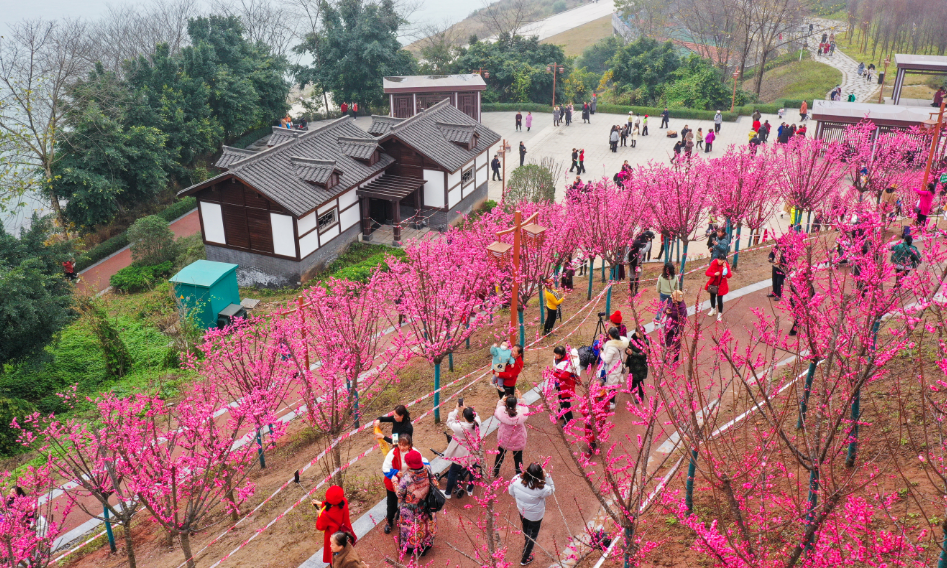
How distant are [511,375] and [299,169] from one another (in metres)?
17.2

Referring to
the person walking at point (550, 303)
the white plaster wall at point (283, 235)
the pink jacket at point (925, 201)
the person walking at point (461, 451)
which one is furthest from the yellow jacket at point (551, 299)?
the white plaster wall at point (283, 235)

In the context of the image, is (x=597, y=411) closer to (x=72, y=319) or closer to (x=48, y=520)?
(x=48, y=520)

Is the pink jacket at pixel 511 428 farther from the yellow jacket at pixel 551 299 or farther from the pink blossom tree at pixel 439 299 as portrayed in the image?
the yellow jacket at pixel 551 299

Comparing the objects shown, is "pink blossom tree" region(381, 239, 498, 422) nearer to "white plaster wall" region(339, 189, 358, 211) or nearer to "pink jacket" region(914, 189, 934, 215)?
"pink jacket" region(914, 189, 934, 215)

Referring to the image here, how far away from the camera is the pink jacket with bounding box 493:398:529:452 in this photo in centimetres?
1052

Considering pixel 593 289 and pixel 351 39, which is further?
pixel 351 39

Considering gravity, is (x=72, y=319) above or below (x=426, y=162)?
below

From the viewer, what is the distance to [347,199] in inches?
1140

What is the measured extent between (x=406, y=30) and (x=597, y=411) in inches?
2244

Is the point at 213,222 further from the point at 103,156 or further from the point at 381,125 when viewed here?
the point at 381,125

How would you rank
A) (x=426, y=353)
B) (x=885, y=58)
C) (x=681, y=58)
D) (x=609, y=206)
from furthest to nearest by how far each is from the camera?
(x=885, y=58) → (x=681, y=58) → (x=609, y=206) → (x=426, y=353)

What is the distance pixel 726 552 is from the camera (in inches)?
287

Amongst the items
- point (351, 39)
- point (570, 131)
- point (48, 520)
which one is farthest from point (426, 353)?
point (351, 39)

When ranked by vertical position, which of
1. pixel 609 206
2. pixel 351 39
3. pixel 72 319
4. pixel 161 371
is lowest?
pixel 161 371
